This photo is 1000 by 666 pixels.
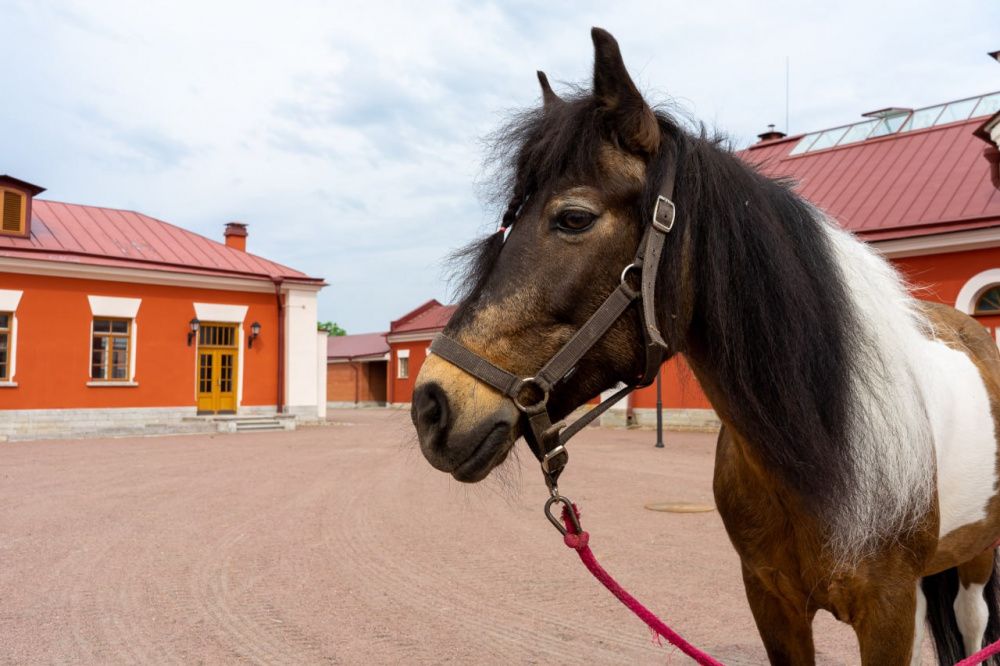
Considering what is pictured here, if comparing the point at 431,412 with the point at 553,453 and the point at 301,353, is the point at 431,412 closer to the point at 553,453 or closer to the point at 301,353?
the point at 553,453

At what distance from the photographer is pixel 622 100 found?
6.01ft

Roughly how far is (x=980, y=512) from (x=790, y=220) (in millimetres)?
1340

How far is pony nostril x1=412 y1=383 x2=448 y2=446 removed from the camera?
174 centimetres

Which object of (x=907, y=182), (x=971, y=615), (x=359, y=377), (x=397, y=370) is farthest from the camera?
(x=359, y=377)

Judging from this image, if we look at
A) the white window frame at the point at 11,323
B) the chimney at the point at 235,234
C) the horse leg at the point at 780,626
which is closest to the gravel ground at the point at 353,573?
the horse leg at the point at 780,626

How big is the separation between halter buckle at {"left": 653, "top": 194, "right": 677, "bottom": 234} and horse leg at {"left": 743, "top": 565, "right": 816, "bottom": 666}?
1290mm

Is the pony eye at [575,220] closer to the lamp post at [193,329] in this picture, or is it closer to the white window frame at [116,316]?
the white window frame at [116,316]

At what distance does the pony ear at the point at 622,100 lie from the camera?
1.77 m

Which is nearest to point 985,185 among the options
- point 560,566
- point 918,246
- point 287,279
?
point 918,246

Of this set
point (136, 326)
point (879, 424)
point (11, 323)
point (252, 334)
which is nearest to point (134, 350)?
point (136, 326)

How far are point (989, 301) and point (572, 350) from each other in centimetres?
1806

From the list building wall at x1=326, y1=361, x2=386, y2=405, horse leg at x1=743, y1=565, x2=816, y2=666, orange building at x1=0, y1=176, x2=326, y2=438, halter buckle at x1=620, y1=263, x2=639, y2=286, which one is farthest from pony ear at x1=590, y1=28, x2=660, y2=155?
building wall at x1=326, y1=361, x2=386, y2=405

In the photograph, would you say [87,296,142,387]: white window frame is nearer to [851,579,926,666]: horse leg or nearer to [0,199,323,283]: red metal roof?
[0,199,323,283]: red metal roof

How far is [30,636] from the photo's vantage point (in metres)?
4.34
